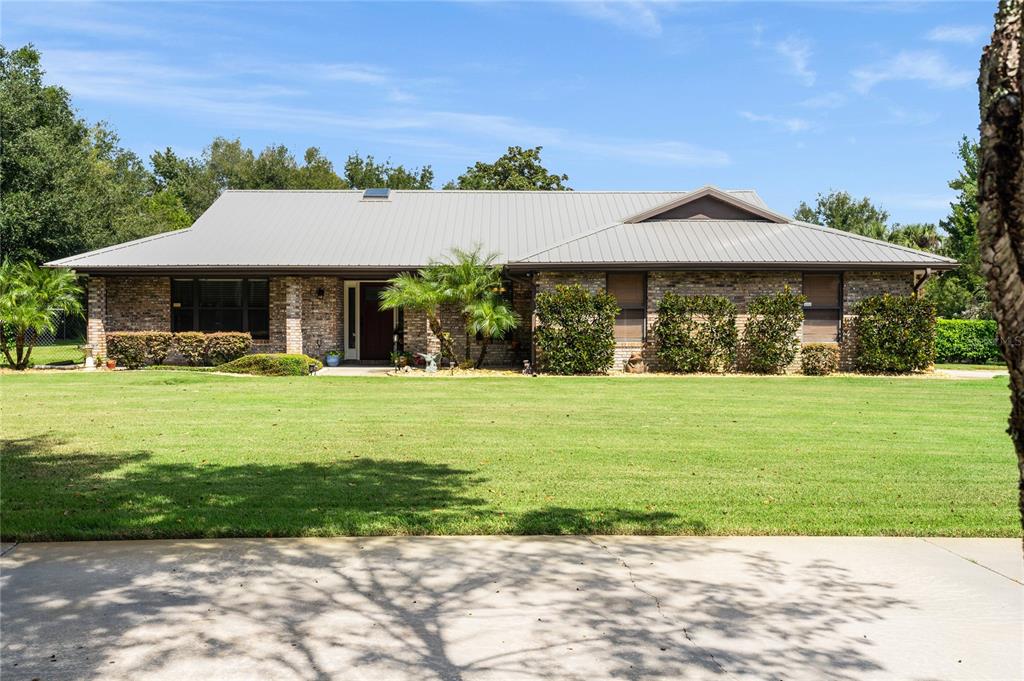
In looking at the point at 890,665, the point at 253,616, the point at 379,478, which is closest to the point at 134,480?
the point at 379,478

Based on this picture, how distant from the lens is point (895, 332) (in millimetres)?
19953

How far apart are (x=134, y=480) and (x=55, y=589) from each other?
283cm

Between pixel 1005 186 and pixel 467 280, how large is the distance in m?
18.3

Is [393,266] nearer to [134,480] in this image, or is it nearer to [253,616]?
[134,480]

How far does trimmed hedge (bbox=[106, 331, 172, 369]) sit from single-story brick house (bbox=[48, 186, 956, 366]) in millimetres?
889

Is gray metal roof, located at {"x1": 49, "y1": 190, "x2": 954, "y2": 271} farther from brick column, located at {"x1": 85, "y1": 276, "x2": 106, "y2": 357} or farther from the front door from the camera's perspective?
the front door

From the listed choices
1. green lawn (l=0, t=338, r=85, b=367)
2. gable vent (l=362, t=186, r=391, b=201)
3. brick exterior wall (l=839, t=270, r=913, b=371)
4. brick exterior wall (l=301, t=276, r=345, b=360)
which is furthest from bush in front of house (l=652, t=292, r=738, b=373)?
green lawn (l=0, t=338, r=85, b=367)

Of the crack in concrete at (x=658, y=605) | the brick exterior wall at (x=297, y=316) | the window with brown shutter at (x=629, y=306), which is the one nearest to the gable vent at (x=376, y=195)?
the brick exterior wall at (x=297, y=316)

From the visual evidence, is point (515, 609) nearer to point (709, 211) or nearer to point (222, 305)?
point (709, 211)

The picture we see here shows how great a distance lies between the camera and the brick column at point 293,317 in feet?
71.7

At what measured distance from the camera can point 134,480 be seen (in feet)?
24.4

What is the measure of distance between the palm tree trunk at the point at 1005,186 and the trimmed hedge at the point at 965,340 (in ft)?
82.1

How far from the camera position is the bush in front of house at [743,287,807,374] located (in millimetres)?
19891

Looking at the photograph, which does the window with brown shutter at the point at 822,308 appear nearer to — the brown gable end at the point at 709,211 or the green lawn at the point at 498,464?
the brown gable end at the point at 709,211
